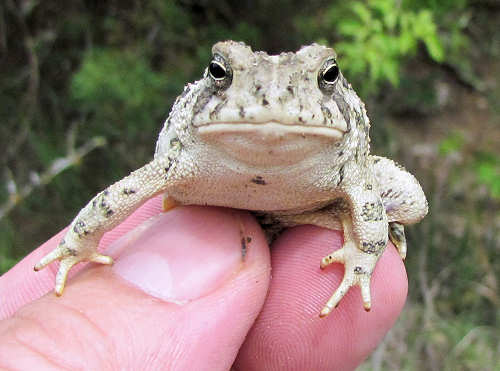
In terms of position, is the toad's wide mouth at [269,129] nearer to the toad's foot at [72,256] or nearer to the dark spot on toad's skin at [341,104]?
the dark spot on toad's skin at [341,104]

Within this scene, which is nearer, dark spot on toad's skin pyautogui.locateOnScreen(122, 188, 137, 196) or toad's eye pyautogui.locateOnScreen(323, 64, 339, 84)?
toad's eye pyautogui.locateOnScreen(323, 64, 339, 84)

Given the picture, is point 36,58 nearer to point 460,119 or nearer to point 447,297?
point 447,297

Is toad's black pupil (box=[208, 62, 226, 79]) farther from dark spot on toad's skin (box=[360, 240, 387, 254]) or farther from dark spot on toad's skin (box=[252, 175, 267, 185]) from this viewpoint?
dark spot on toad's skin (box=[360, 240, 387, 254])

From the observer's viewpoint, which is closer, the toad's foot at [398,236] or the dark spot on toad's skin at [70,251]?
the dark spot on toad's skin at [70,251]

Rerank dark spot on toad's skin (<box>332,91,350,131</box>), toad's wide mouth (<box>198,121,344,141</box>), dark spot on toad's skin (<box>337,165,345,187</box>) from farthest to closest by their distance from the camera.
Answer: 1. dark spot on toad's skin (<box>337,165,345,187</box>)
2. dark spot on toad's skin (<box>332,91,350,131</box>)
3. toad's wide mouth (<box>198,121,344,141</box>)

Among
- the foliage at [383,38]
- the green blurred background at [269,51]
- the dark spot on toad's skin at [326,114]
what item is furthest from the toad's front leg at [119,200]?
the foliage at [383,38]

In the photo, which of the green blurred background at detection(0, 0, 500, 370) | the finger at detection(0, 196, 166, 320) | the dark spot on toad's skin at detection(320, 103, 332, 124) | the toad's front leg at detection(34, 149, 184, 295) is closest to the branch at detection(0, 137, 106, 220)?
the green blurred background at detection(0, 0, 500, 370)

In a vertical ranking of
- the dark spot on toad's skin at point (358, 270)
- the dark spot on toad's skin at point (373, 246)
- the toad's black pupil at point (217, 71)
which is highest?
the toad's black pupil at point (217, 71)

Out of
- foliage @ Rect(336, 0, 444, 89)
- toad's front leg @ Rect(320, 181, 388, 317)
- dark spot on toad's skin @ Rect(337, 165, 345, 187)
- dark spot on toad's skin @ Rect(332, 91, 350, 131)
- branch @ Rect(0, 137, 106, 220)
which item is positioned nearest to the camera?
dark spot on toad's skin @ Rect(332, 91, 350, 131)
